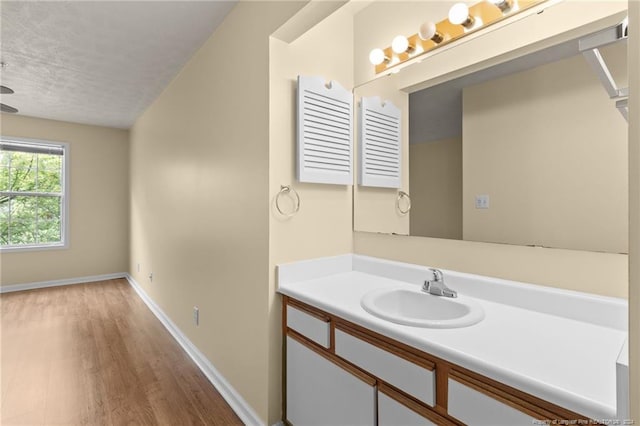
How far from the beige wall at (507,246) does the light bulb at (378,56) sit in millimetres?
118

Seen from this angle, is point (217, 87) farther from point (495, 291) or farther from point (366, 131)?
point (495, 291)

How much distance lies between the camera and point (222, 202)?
6.99 feet

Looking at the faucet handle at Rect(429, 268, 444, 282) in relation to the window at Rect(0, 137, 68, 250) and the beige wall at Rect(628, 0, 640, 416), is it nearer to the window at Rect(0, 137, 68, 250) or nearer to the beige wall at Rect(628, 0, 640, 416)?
the beige wall at Rect(628, 0, 640, 416)

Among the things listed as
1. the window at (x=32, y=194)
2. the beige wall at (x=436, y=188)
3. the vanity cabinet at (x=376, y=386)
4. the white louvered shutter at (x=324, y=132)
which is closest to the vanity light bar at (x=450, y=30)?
the white louvered shutter at (x=324, y=132)

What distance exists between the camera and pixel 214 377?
7.32 ft

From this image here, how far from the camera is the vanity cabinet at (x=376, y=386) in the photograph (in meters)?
0.84

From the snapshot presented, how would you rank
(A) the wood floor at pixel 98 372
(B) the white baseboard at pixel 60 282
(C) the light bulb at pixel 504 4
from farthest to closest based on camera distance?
(B) the white baseboard at pixel 60 282
(A) the wood floor at pixel 98 372
(C) the light bulb at pixel 504 4

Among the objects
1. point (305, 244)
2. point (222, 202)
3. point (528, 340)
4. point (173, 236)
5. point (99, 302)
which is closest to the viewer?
point (528, 340)

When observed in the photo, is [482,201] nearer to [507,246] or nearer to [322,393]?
[507,246]

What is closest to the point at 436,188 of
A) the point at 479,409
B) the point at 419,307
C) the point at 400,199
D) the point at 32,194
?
the point at 400,199

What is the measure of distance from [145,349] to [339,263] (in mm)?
1994

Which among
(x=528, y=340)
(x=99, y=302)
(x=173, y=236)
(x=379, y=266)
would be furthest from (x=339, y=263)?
(x=99, y=302)

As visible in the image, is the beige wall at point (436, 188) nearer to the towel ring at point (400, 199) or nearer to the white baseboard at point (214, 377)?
the towel ring at point (400, 199)

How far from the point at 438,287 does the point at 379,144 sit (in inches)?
35.5
